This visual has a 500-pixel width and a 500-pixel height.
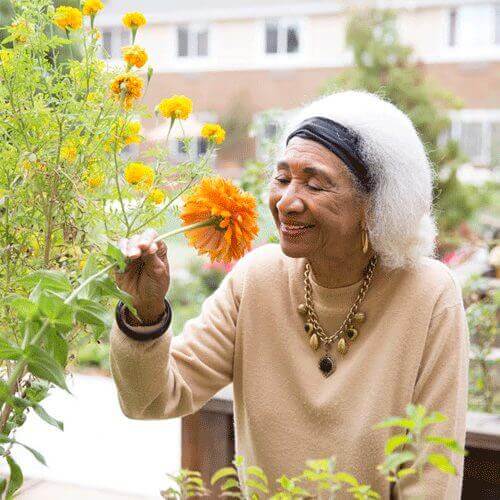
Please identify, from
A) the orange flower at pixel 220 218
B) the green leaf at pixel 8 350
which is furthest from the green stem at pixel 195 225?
the green leaf at pixel 8 350

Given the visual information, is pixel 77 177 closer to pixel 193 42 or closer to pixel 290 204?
pixel 290 204

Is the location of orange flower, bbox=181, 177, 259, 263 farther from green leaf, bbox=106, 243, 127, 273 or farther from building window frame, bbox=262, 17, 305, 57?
building window frame, bbox=262, 17, 305, 57

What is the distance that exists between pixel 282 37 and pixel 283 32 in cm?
9

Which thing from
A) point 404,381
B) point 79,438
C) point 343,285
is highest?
point 343,285

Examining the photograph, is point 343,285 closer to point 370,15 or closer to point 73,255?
point 73,255

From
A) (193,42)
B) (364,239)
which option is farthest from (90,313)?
(193,42)

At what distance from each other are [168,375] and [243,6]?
15222 mm

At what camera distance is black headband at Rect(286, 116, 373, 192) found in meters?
1.25

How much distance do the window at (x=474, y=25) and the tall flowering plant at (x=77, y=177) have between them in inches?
566

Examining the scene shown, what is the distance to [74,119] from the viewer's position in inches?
38.9

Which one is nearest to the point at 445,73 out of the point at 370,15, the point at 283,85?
the point at 283,85

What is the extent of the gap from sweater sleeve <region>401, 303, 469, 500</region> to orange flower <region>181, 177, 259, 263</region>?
1.57ft

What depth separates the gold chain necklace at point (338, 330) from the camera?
4.51 ft

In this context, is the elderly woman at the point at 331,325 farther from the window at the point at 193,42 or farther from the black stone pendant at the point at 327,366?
the window at the point at 193,42
